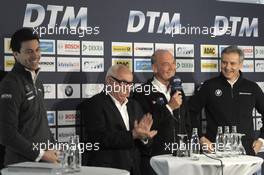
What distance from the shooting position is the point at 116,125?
386 centimetres

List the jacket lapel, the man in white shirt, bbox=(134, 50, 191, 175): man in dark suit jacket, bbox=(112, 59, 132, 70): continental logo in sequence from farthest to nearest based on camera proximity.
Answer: bbox=(112, 59, 132, 70): continental logo < bbox=(134, 50, 191, 175): man in dark suit jacket < the jacket lapel < the man in white shirt

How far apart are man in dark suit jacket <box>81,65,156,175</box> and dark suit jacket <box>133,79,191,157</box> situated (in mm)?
222

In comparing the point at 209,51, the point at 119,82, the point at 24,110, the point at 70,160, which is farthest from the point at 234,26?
the point at 70,160

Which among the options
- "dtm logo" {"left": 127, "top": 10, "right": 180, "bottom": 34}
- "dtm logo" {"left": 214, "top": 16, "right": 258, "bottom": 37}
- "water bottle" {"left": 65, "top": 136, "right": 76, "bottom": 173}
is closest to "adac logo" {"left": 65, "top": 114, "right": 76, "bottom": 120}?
"dtm logo" {"left": 127, "top": 10, "right": 180, "bottom": 34}

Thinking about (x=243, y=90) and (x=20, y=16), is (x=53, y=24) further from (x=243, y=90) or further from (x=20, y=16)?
(x=243, y=90)

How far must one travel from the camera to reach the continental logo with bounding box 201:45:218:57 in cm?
500

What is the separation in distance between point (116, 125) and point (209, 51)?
5.29ft

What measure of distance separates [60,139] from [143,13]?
1.43m

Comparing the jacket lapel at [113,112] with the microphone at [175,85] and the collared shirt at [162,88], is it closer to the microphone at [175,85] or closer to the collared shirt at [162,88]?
the collared shirt at [162,88]

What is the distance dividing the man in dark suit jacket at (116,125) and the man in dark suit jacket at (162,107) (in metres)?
0.23

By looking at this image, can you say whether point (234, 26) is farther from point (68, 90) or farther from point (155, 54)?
point (68, 90)

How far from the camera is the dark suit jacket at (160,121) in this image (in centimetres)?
419

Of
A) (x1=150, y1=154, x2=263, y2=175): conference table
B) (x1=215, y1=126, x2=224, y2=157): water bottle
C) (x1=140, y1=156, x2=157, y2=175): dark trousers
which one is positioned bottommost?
(x1=140, y1=156, x2=157, y2=175): dark trousers

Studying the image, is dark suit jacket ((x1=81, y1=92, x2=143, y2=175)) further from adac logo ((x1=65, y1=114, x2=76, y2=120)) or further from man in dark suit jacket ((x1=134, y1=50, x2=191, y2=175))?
adac logo ((x1=65, y1=114, x2=76, y2=120))
